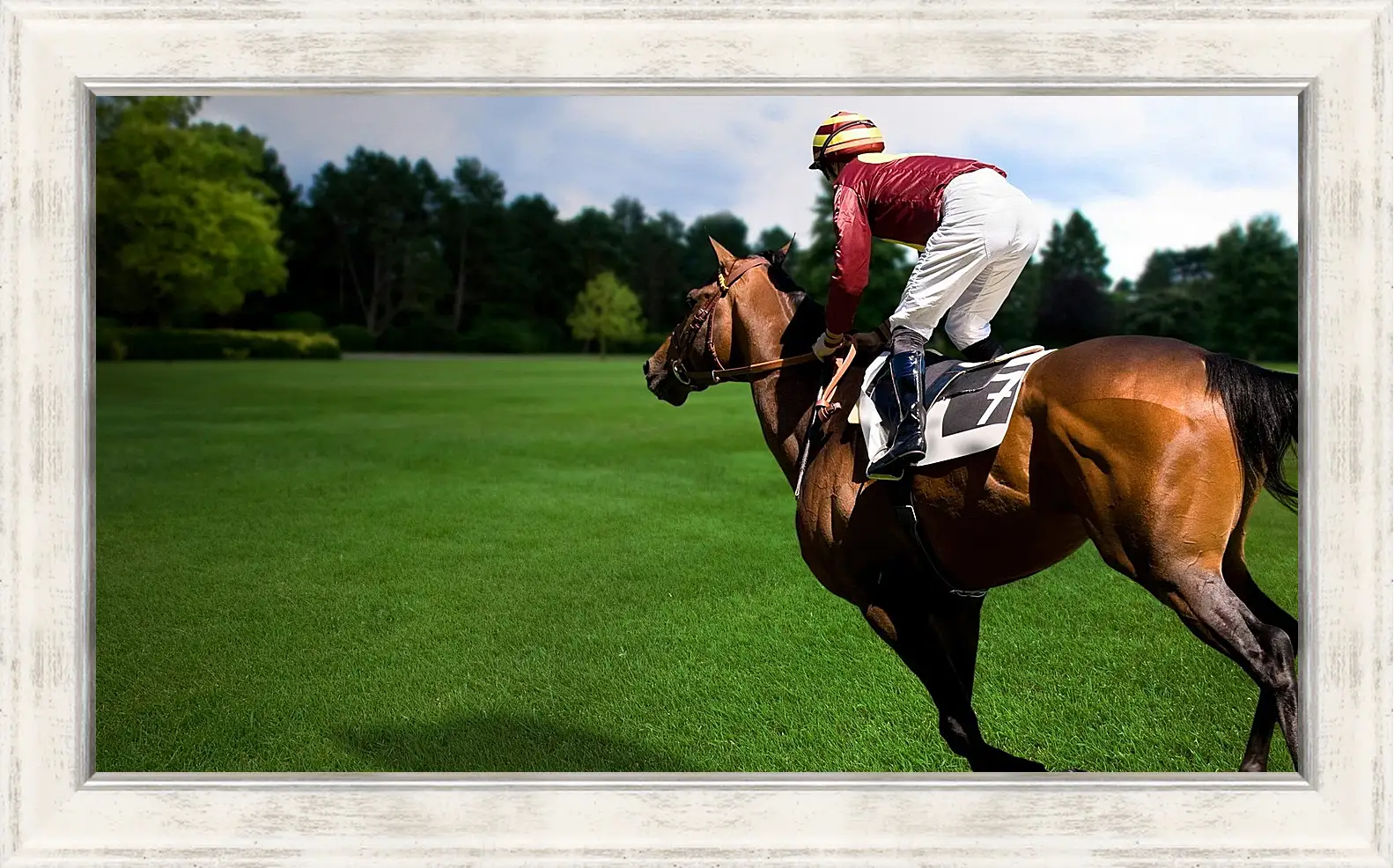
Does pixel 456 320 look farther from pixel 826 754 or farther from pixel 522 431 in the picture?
pixel 826 754

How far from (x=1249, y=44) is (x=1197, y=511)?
1698 millimetres

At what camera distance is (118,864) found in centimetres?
315

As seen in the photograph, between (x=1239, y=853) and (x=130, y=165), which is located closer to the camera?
(x=1239, y=853)

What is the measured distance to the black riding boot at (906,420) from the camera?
117 inches

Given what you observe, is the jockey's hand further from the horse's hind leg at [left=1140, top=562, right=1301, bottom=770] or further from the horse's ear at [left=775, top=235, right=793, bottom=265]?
the horse's hind leg at [left=1140, top=562, right=1301, bottom=770]

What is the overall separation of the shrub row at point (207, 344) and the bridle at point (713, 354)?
17491mm

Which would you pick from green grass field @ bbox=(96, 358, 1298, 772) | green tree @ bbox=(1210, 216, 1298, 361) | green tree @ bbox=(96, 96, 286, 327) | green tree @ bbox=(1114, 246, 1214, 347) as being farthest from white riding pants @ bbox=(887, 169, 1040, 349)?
green tree @ bbox=(96, 96, 286, 327)

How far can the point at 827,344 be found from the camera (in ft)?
11.0

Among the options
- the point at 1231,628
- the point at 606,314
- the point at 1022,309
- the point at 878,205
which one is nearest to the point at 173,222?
the point at 606,314

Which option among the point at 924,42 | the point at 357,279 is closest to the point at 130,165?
the point at 357,279

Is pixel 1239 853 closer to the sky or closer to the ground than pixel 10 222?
closer to the ground

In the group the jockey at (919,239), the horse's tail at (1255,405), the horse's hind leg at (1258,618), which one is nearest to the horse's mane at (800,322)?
the jockey at (919,239)

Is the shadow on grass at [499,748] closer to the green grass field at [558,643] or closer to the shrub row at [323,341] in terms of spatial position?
the green grass field at [558,643]

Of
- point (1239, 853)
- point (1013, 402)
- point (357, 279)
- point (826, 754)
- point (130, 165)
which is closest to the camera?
point (1013, 402)
